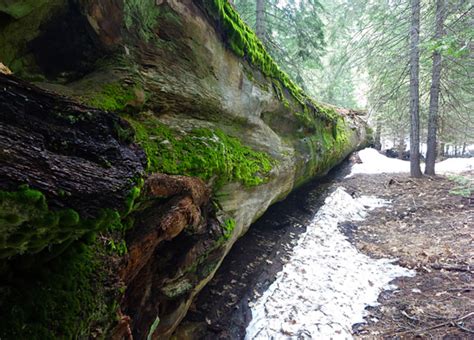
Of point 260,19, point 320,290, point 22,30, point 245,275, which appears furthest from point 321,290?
point 260,19

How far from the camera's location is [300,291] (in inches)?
163

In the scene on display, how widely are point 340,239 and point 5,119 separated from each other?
6.10 m

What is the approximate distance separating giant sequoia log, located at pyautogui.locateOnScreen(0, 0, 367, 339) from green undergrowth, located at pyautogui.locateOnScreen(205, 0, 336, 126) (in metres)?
0.03

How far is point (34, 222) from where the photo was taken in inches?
48.3

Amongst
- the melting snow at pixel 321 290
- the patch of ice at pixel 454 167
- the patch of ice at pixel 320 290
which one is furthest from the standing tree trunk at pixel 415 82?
Result: the patch of ice at pixel 320 290

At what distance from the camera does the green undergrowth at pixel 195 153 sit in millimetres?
2613

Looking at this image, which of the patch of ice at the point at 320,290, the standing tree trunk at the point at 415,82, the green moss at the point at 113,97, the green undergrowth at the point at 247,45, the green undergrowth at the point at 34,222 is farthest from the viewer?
the standing tree trunk at the point at 415,82

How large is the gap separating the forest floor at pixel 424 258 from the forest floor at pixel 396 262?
0.03 feet

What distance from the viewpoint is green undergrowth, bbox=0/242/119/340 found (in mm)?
1386

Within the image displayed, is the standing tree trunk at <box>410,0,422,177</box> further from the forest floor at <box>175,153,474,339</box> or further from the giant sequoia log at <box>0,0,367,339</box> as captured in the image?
the giant sequoia log at <box>0,0,367,339</box>

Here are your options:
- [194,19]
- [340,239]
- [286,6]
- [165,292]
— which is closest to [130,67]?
[194,19]

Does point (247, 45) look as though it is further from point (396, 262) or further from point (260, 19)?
point (260, 19)

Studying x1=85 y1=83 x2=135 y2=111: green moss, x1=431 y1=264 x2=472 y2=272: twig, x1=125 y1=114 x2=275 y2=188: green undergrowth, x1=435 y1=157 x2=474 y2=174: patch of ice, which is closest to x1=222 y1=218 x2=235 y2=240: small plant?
x1=125 y1=114 x2=275 y2=188: green undergrowth

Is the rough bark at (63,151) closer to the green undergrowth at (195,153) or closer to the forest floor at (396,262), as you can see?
the green undergrowth at (195,153)
